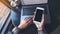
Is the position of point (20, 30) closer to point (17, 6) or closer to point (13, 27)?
point (13, 27)

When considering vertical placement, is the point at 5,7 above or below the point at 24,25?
above

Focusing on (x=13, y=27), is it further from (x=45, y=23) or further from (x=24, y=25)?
(x=45, y=23)

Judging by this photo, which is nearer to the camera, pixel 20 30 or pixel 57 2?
pixel 20 30

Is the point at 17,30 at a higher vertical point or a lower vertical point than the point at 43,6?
lower

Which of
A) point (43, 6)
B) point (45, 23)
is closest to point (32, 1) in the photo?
point (43, 6)

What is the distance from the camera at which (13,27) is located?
125 centimetres

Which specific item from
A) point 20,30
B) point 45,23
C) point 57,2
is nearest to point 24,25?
point 20,30

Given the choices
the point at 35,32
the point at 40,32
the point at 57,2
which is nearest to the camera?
the point at 40,32

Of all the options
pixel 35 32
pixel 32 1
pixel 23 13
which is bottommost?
pixel 35 32

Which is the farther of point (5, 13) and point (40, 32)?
point (5, 13)

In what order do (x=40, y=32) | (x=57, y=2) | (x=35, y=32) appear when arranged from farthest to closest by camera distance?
(x=57, y=2)
(x=35, y=32)
(x=40, y=32)

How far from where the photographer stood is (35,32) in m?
1.22

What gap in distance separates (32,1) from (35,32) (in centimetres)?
26

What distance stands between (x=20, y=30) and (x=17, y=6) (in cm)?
23
